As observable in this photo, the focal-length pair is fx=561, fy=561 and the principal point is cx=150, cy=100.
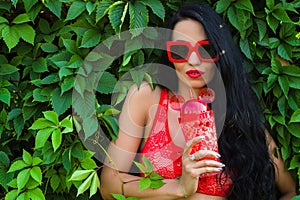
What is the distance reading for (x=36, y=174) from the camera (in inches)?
74.7

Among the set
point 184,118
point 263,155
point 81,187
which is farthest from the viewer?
point 263,155

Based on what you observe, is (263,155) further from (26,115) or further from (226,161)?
(26,115)

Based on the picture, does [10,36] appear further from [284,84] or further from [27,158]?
[284,84]

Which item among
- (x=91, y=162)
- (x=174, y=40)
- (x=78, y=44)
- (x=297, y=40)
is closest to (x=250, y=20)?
(x=297, y=40)

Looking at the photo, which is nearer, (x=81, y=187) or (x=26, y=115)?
(x=81, y=187)

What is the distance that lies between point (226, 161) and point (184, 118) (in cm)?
25

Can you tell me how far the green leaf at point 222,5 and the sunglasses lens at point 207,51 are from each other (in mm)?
194

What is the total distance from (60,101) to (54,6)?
36 centimetres

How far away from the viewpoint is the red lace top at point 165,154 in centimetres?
213

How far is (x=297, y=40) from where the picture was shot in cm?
218

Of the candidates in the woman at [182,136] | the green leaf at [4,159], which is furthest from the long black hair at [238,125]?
the green leaf at [4,159]

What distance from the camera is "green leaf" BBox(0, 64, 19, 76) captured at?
6.94ft

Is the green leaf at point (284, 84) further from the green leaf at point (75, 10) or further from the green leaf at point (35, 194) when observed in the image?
the green leaf at point (35, 194)

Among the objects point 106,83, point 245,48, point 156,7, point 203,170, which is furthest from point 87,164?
point 245,48
